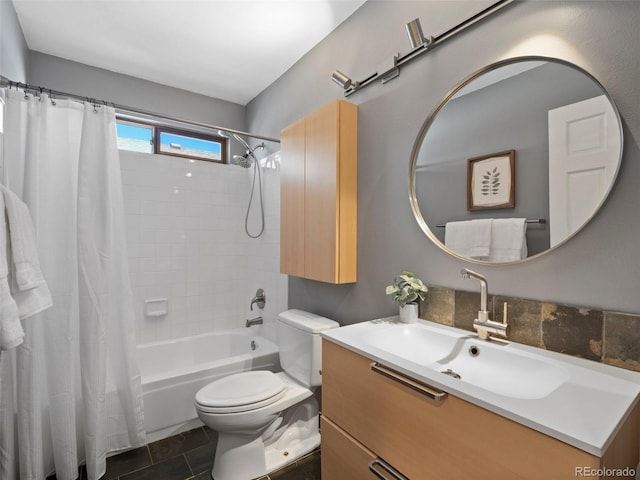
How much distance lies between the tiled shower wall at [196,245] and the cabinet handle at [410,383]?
156 centimetres

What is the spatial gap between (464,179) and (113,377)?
216cm

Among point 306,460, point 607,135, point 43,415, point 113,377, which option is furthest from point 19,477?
point 607,135

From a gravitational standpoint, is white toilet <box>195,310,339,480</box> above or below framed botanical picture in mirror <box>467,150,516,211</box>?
below

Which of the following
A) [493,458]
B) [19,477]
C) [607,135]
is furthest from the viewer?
[19,477]

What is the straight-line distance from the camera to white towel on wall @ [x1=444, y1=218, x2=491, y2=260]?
4.15 feet

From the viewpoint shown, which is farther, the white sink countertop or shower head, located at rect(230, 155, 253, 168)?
shower head, located at rect(230, 155, 253, 168)

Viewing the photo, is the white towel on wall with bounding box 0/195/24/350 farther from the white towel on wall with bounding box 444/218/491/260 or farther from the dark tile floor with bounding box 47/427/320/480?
the white towel on wall with bounding box 444/218/491/260

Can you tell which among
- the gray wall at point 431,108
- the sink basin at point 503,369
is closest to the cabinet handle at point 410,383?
the sink basin at point 503,369

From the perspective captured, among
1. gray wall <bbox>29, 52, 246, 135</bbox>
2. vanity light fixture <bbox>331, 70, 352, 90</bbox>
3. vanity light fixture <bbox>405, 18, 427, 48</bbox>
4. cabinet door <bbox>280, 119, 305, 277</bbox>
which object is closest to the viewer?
vanity light fixture <bbox>405, 18, 427, 48</bbox>

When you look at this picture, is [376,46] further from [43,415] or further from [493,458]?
[43,415]

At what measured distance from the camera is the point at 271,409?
1612 mm

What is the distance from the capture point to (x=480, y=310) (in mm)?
1203

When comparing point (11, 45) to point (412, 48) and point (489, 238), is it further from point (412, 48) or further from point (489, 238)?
point (489, 238)
